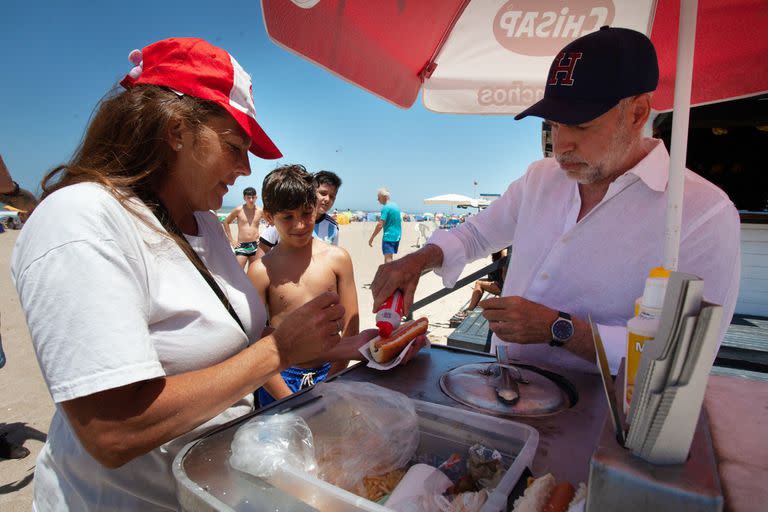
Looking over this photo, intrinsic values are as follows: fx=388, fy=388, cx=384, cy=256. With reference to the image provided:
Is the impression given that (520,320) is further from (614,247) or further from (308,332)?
(308,332)

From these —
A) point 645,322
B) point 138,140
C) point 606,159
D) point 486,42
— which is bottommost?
point 645,322

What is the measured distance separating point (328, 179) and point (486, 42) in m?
3.37

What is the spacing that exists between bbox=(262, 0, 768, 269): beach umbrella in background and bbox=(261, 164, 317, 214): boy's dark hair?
3.35 feet

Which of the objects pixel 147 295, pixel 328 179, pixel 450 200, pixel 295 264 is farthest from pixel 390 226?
pixel 450 200

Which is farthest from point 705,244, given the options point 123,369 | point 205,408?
point 123,369

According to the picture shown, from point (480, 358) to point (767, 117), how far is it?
6.24 metres

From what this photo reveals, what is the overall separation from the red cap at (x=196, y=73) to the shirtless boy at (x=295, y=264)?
1.52 metres

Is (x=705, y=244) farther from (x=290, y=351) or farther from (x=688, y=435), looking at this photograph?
(x=290, y=351)

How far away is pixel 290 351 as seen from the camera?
1193 mm

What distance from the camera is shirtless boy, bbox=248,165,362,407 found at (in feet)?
9.26

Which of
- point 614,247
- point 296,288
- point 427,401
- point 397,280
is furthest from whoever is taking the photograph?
point 296,288

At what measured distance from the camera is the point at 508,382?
1241 mm

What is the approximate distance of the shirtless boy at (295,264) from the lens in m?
2.82

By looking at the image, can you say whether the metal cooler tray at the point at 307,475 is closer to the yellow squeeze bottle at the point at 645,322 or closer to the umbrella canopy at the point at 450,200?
the yellow squeeze bottle at the point at 645,322
